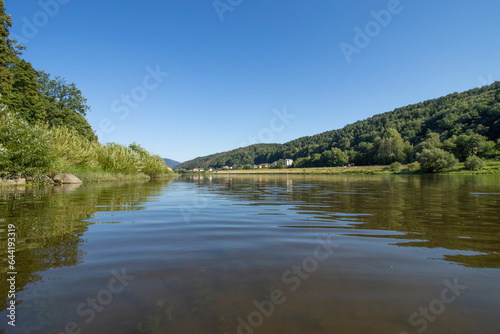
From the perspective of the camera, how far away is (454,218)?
841 cm

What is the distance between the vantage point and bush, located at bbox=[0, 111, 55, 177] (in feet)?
60.4

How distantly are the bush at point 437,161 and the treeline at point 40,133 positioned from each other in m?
75.3

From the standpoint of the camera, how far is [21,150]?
18.8m

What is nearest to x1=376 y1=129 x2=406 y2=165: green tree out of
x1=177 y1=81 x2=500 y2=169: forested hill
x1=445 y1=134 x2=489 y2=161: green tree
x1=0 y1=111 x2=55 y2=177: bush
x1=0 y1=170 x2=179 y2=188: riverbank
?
x1=177 y1=81 x2=500 y2=169: forested hill

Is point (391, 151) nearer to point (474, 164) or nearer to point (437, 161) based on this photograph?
point (474, 164)

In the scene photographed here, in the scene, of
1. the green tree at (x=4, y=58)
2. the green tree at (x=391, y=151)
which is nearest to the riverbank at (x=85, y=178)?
the green tree at (x=4, y=58)

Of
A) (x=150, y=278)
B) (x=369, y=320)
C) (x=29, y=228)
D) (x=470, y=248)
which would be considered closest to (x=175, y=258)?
(x=150, y=278)

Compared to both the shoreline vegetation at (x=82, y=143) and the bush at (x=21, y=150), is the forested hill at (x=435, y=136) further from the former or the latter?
the bush at (x=21, y=150)

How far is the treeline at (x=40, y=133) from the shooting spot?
19312 millimetres

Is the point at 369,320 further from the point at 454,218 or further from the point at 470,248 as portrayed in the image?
the point at 454,218

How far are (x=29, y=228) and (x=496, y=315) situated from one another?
9353 mm

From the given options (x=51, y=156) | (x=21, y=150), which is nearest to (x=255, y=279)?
(x=21, y=150)

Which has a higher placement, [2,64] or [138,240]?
[2,64]

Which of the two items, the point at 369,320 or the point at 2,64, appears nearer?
the point at 369,320
